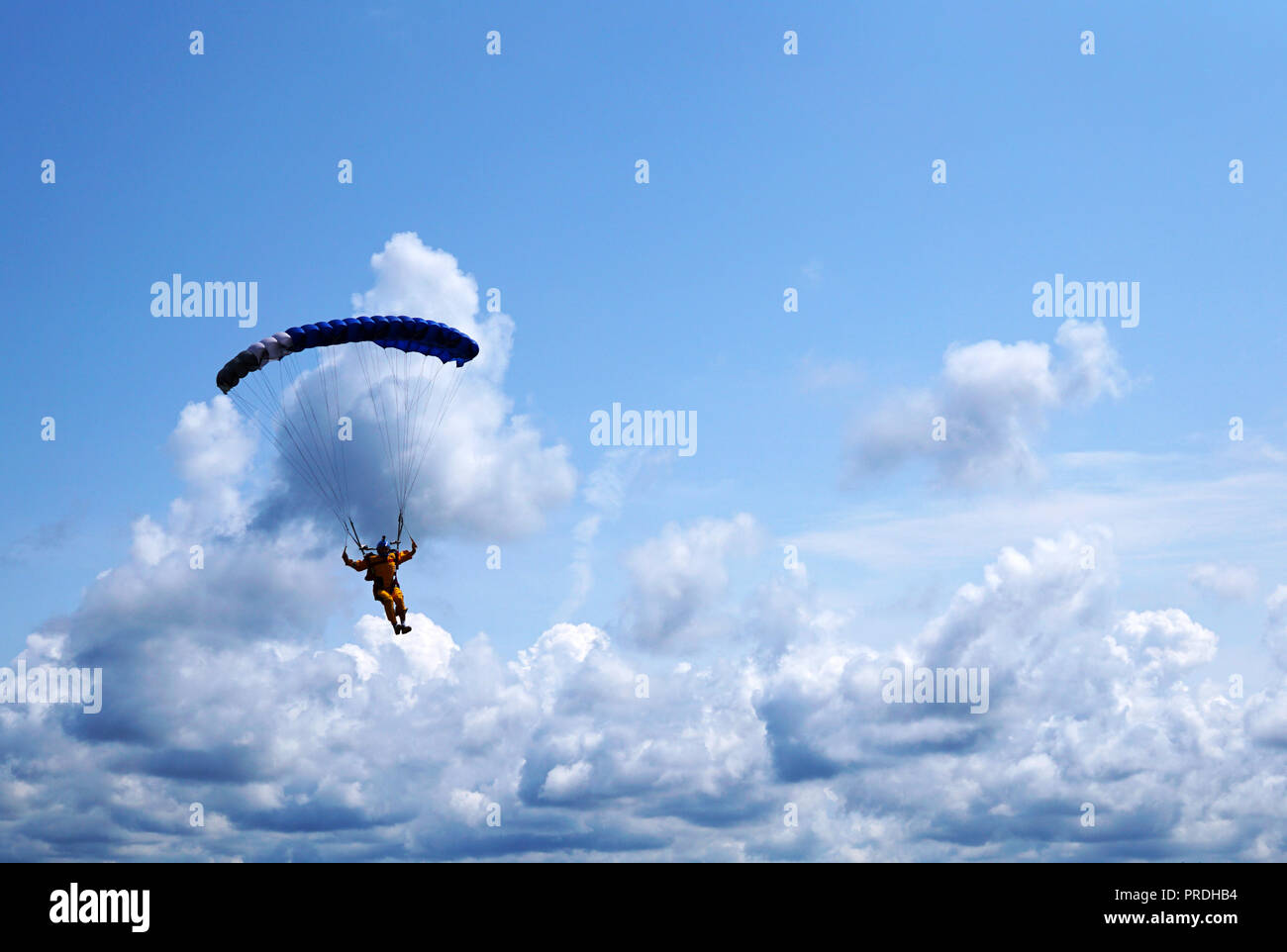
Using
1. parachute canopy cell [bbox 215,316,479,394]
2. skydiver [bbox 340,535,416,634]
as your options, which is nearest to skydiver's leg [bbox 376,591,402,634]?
skydiver [bbox 340,535,416,634]

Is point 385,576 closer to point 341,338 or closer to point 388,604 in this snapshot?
point 388,604

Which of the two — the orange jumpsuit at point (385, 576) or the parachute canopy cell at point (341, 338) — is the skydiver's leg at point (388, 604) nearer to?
the orange jumpsuit at point (385, 576)

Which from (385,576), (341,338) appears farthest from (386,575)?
(341,338)

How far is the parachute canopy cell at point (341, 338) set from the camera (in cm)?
4734

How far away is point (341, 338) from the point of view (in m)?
48.2

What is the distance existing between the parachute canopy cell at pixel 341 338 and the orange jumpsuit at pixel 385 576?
907 cm

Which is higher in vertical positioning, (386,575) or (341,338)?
(341,338)

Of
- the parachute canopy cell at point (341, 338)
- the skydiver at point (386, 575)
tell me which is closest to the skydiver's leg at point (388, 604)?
the skydiver at point (386, 575)

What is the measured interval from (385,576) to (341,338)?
34.0ft

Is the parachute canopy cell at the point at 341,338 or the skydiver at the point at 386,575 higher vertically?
the parachute canopy cell at the point at 341,338

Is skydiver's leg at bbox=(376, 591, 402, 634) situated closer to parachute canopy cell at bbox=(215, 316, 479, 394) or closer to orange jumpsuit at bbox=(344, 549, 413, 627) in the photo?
orange jumpsuit at bbox=(344, 549, 413, 627)

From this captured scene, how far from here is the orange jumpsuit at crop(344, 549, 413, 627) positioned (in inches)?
1905
